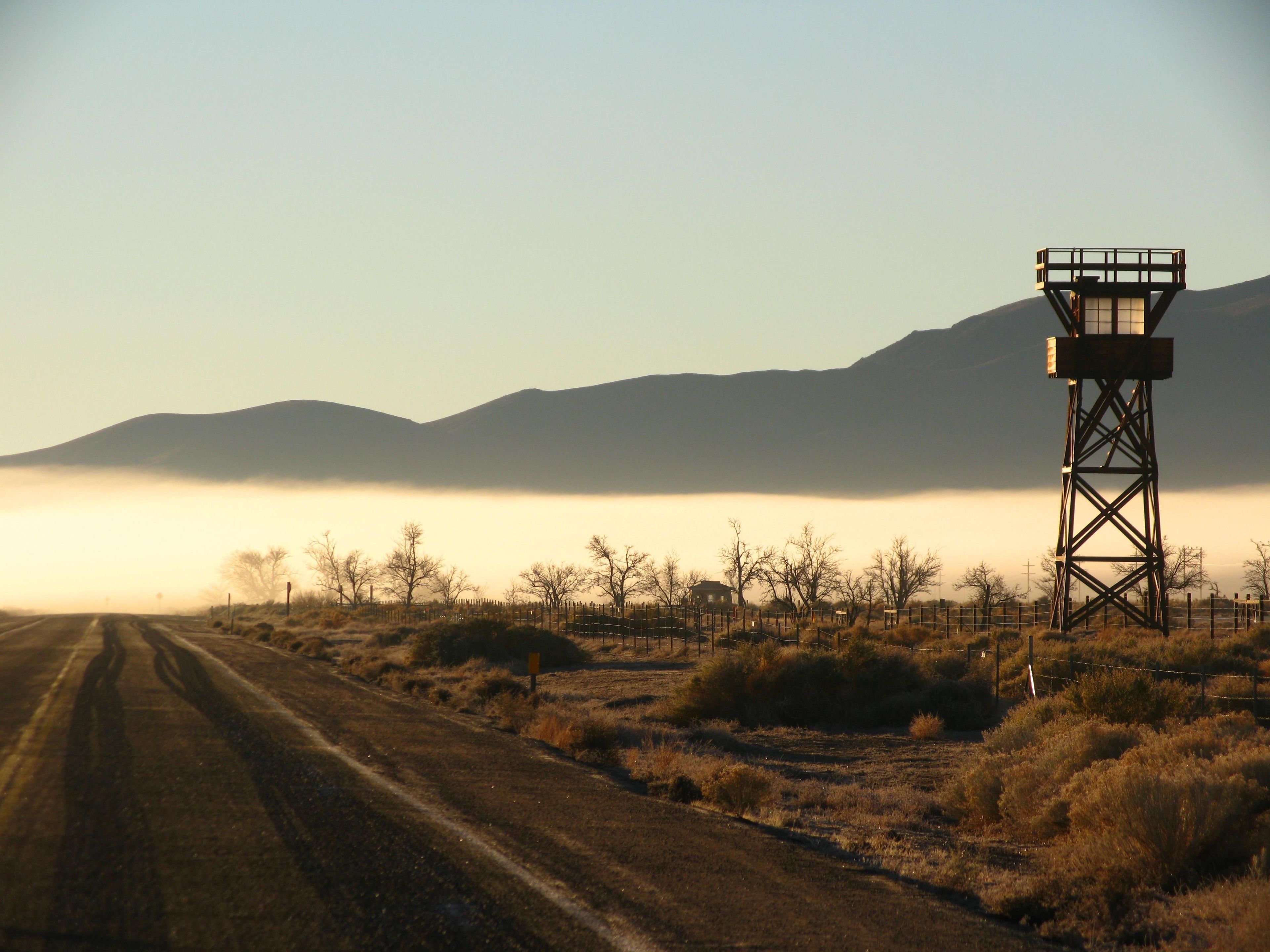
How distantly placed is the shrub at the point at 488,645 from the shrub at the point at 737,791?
25.8 meters

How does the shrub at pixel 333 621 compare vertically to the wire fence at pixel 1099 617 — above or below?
below

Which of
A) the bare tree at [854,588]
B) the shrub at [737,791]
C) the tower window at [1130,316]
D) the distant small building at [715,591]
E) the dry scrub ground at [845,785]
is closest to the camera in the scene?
the dry scrub ground at [845,785]

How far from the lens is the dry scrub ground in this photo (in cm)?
859

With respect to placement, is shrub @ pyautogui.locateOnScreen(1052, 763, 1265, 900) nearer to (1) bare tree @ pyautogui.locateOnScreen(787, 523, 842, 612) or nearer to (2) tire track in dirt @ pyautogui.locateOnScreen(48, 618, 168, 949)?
(2) tire track in dirt @ pyautogui.locateOnScreen(48, 618, 168, 949)

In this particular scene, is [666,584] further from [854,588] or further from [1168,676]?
[1168,676]

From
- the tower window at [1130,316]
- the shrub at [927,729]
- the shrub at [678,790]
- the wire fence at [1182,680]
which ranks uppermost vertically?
the tower window at [1130,316]

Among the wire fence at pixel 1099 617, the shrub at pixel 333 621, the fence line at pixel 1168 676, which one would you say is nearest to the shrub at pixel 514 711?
the fence line at pixel 1168 676

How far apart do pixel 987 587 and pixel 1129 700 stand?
63190 mm

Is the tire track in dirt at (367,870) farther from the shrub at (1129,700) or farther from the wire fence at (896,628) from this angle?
the wire fence at (896,628)

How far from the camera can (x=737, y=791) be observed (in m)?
13.7

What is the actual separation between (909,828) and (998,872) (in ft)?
9.21

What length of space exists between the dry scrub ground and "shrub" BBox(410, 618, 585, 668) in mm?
5780

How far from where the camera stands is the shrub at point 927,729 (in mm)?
22766

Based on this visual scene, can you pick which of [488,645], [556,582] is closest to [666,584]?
[556,582]
